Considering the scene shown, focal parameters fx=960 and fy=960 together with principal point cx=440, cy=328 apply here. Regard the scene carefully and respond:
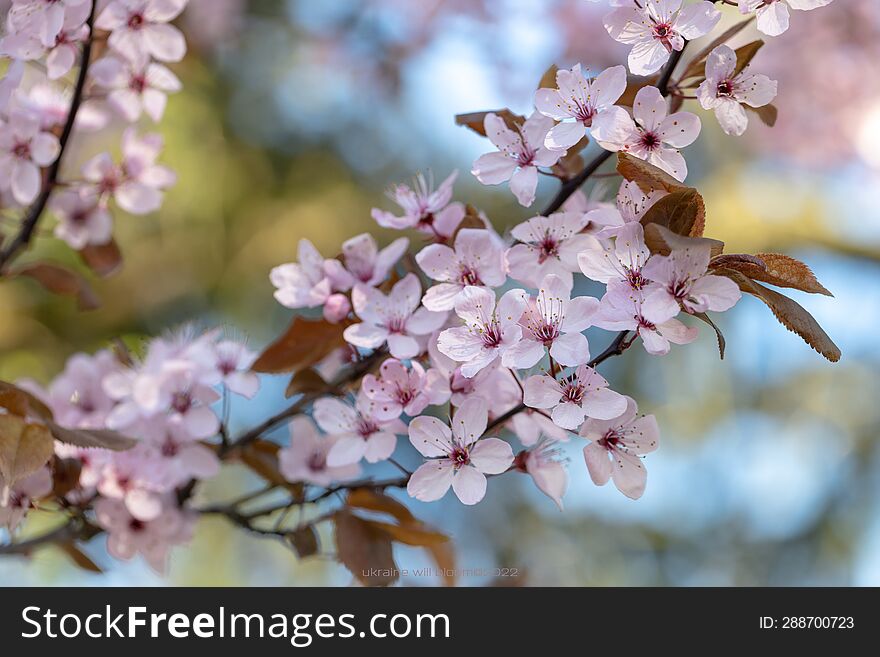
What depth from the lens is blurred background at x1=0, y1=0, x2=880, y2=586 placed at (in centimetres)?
224

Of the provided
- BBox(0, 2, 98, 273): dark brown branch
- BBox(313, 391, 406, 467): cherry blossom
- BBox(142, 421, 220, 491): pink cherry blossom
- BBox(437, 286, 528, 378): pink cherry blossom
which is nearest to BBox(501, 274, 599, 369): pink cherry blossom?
BBox(437, 286, 528, 378): pink cherry blossom

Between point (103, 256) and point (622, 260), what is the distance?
609mm

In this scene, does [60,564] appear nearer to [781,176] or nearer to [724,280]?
[724,280]

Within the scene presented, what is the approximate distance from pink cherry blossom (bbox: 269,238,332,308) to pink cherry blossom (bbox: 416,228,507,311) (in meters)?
0.12

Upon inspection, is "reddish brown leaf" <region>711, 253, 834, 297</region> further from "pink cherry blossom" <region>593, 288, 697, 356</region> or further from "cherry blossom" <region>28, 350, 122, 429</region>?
"cherry blossom" <region>28, 350, 122, 429</region>

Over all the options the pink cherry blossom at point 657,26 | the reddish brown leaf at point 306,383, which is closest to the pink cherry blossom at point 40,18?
the reddish brown leaf at point 306,383

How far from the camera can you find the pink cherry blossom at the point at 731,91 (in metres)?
0.64

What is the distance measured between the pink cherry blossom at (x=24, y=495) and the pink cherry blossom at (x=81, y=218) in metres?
0.28

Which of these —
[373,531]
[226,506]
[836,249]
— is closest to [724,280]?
[373,531]

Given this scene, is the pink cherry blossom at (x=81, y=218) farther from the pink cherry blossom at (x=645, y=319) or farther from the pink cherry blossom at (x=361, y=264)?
the pink cherry blossom at (x=645, y=319)

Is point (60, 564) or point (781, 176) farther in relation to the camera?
point (781, 176)

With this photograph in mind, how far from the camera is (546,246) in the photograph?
673 millimetres

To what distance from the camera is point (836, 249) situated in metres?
2.11

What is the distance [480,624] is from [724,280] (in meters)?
0.41
